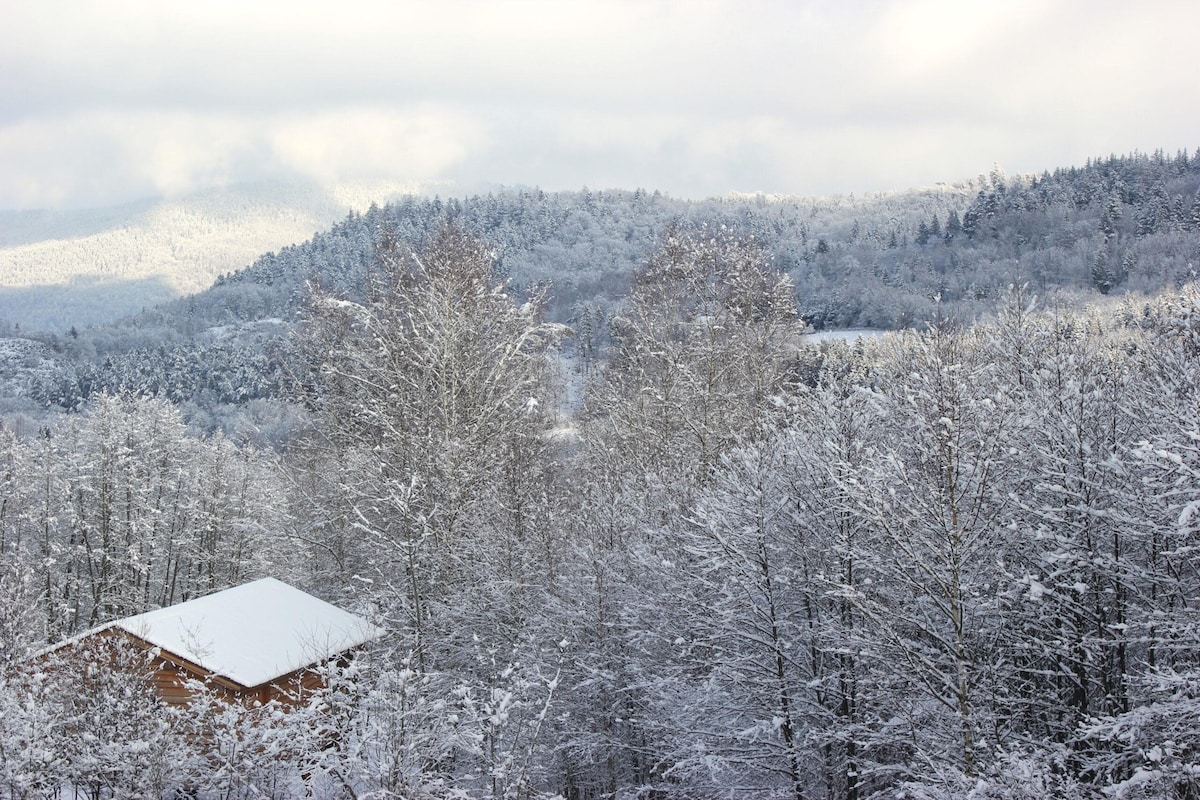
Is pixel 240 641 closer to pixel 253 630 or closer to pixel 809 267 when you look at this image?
pixel 253 630

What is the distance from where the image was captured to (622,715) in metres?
16.7

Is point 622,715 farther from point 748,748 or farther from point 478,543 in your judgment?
point 478,543

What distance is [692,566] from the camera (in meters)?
16.2

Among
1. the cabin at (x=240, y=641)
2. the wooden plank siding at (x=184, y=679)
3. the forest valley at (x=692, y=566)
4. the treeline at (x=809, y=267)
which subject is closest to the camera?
the forest valley at (x=692, y=566)

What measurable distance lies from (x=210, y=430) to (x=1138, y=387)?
80.2 meters

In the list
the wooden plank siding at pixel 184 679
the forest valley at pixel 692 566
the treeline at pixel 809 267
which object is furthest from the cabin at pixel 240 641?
the treeline at pixel 809 267

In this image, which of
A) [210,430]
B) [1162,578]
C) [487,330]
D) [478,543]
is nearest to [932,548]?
[1162,578]

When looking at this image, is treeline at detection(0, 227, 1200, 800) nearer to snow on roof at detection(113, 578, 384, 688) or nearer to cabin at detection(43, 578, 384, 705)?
cabin at detection(43, 578, 384, 705)

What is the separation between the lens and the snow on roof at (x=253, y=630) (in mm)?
16234

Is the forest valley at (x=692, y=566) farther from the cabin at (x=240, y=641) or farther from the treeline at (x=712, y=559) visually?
the cabin at (x=240, y=641)

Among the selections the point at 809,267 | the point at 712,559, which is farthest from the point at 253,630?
the point at 809,267

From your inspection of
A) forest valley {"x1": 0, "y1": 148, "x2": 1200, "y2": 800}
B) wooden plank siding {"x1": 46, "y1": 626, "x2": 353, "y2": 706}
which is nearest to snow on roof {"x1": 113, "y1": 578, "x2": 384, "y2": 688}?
wooden plank siding {"x1": 46, "y1": 626, "x2": 353, "y2": 706}

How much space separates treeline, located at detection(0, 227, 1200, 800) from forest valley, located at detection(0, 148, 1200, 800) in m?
0.10

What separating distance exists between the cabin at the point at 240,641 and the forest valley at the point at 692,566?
4.50ft
